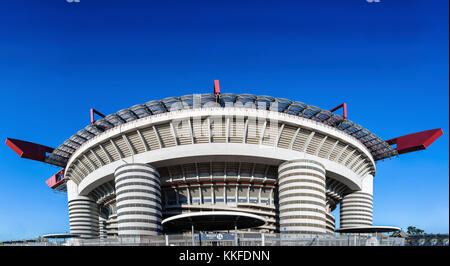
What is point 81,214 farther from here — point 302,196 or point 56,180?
point 302,196

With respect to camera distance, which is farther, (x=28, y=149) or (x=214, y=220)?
(x=28, y=149)

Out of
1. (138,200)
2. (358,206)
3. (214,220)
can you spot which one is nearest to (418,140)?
(358,206)

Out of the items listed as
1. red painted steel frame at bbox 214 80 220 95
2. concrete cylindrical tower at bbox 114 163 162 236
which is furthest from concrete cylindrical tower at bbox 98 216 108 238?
red painted steel frame at bbox 214 80 220 95

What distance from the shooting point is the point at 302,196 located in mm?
49469

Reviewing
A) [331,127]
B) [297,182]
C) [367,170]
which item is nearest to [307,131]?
[331,127]

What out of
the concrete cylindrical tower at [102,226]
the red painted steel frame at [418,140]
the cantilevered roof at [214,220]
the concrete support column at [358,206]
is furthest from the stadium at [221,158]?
the concrete cylindrical tower at [102,226]

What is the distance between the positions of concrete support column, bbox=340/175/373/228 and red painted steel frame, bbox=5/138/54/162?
60501 millimetres

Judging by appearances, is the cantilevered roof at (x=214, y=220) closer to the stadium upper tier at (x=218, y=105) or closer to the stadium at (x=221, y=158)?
the stadium at (x=221, y=158)

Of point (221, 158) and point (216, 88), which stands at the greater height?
point (216, 88)

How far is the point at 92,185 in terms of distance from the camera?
61.0 metres

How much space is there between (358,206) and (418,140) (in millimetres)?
17279

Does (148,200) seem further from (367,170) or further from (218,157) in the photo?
(367,170)

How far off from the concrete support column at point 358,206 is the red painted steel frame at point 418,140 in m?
8.87

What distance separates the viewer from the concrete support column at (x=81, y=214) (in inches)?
2689
